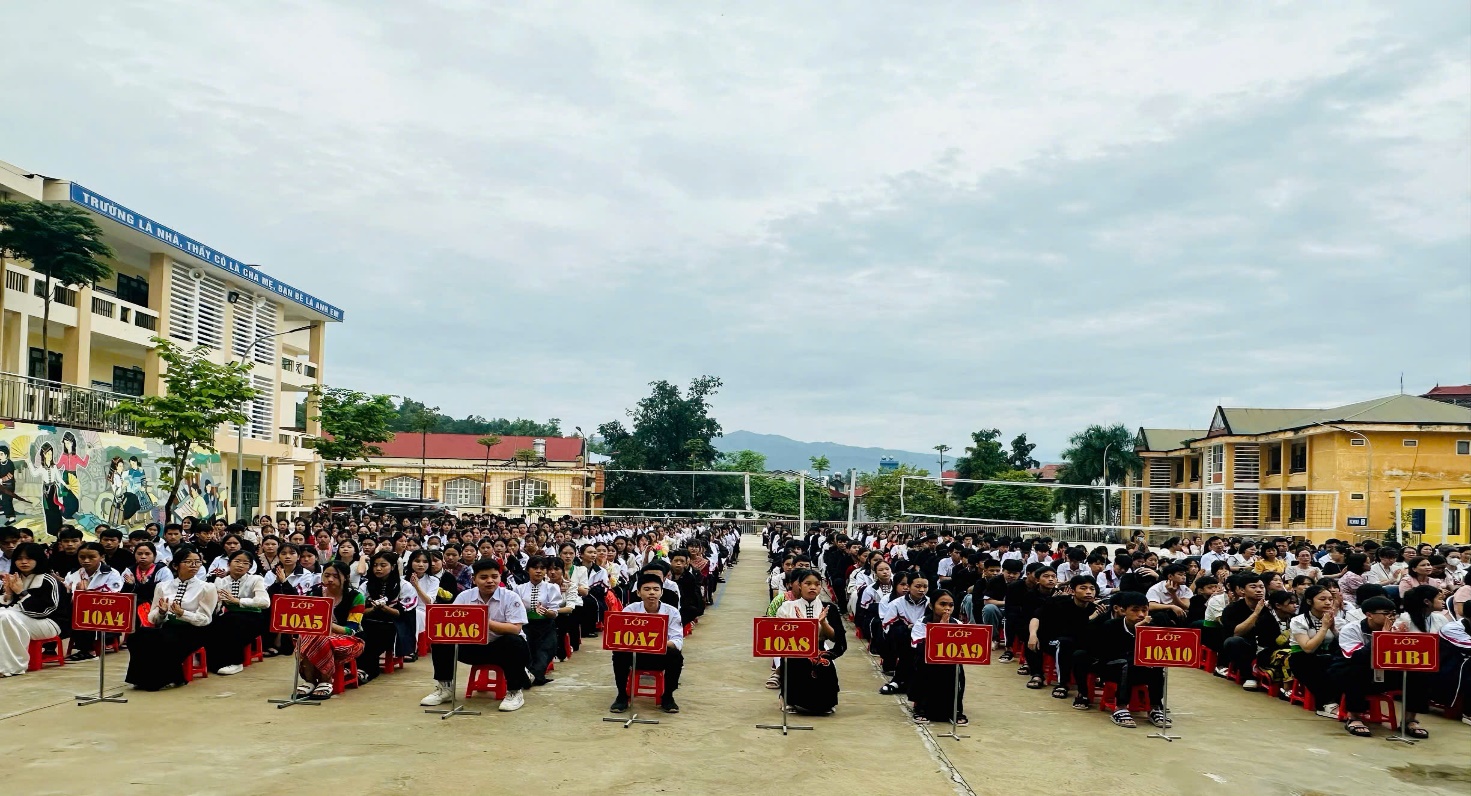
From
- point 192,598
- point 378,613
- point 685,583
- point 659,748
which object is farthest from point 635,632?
point 685,583

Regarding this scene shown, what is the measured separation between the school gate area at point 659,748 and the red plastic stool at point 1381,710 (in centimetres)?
24

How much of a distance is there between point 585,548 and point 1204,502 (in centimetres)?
4622

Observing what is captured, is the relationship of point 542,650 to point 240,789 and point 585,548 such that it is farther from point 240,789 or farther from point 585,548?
A: point 240,789

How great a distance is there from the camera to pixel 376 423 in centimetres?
4709

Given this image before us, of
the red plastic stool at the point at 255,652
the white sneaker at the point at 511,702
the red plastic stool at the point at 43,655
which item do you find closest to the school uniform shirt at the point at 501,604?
the white sneaker at the point at 511,702

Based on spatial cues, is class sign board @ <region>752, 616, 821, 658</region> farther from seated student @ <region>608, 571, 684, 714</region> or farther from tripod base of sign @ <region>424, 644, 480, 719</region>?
tripod base of sign @ <region>424, 644, 480, 719</region>

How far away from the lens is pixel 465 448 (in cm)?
8450

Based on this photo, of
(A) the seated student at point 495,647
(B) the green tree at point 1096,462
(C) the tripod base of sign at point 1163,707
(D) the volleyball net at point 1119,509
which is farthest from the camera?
(B) the green tree at point 1096,462

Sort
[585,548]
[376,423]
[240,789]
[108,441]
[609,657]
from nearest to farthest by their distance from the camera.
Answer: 1. [240,789]
2. [609,657]
3. [585,548]
4. [108,441]
5. [376,423]

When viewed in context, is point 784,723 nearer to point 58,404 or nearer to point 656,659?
point 656,659

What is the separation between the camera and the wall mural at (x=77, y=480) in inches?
854

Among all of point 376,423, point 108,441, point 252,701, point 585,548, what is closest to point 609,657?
point 585,548

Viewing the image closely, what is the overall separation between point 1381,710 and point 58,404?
83.0 ft

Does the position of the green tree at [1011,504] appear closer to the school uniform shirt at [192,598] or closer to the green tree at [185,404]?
the green tree at [185,404]
